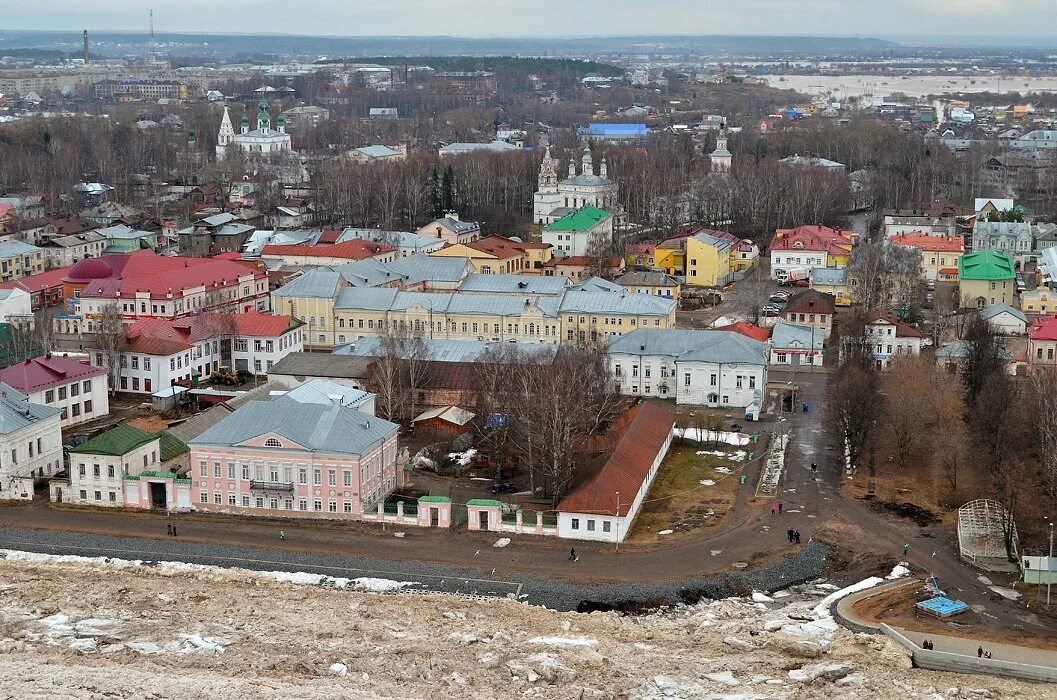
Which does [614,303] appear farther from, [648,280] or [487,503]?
[487,503]

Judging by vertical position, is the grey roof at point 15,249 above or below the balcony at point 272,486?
above

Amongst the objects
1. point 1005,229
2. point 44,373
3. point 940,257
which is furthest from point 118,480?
point 1005,229

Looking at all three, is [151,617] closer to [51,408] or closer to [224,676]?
[224,676]

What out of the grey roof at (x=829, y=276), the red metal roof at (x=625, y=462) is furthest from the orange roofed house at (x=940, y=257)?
the red metal roof at (x=625, y=462)

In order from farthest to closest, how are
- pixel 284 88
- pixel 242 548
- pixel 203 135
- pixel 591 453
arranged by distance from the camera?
pixel 284 88
pixel 203 135
pixel 591 453
pixel 242 548

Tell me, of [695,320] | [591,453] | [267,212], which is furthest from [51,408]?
[267,212]

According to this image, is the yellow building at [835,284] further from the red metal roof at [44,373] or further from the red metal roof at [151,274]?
the red metal roof at [44,373]
